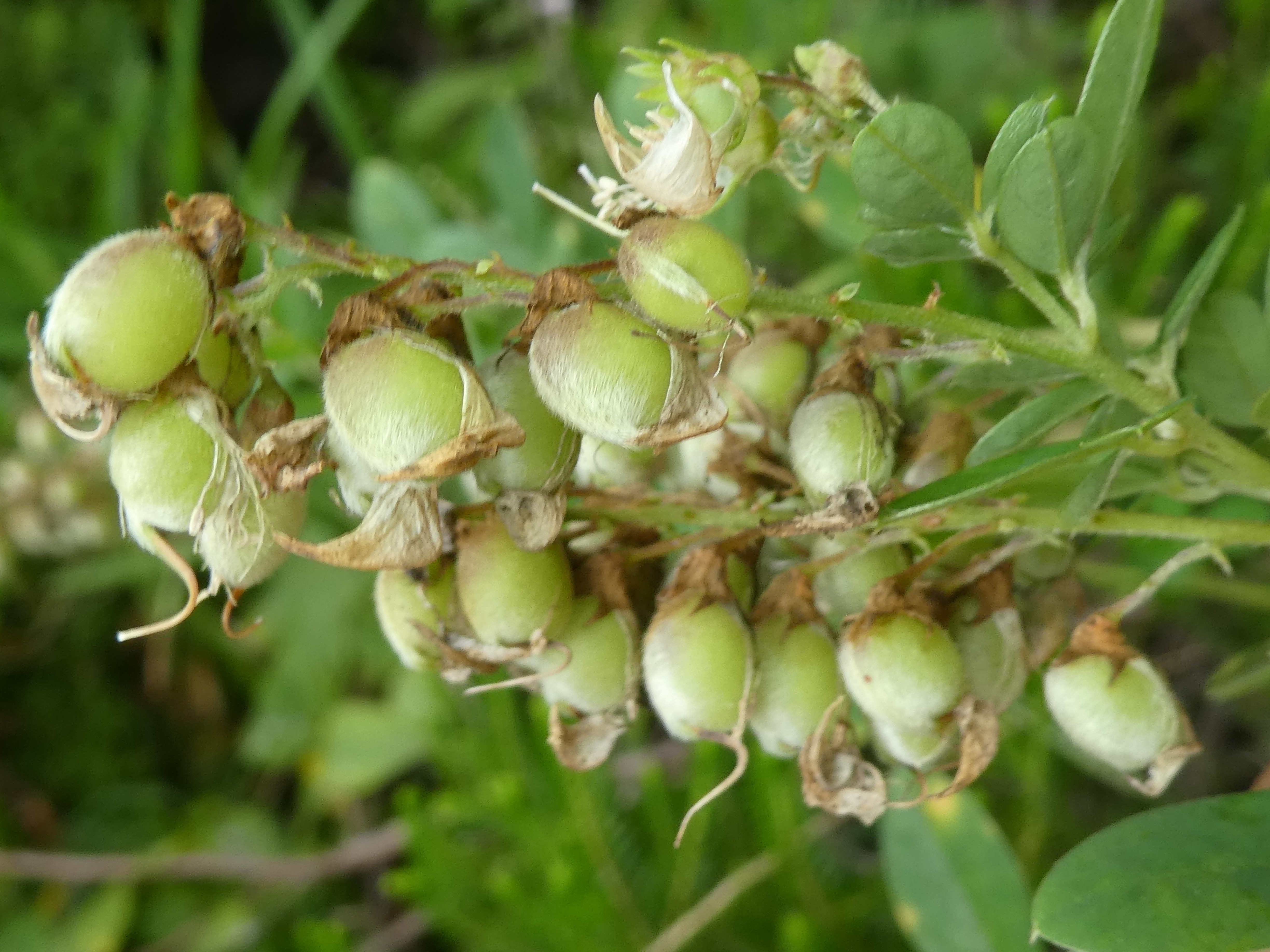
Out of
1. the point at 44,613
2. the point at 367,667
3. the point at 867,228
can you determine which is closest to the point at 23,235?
the point at 44,613

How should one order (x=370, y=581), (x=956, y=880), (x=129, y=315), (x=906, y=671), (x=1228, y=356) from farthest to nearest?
(x=370, y=581) < (x=956, y=880) < (x=1228, y=356) < (x=906, y=671) < (x=129, y=315)

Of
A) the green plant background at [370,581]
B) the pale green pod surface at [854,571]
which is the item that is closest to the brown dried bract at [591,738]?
the pale green pod surface at [854,571]

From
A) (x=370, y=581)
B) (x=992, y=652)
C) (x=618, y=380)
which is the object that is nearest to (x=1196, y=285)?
(x=992, y=652)

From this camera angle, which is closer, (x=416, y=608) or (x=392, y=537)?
(x=392, y=537)

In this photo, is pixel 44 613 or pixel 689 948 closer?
pixel 689 948

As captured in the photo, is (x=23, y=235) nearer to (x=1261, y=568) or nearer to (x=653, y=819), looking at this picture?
(x=653, y=819)

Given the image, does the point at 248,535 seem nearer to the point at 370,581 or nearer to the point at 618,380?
the point at 618,380

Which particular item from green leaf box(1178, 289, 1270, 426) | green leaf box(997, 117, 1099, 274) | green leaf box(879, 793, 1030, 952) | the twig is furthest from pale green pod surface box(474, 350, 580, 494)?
the twig
